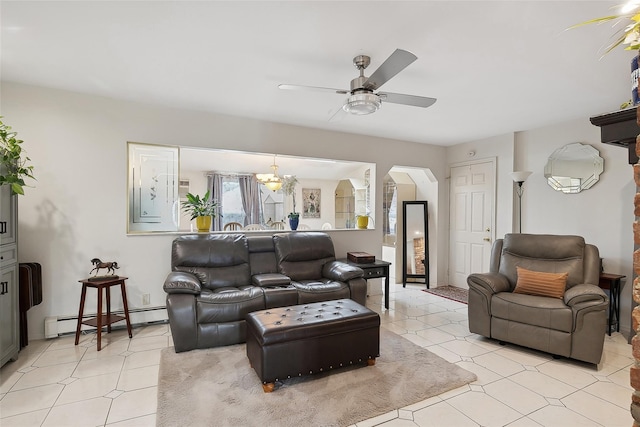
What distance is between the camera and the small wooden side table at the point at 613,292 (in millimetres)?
3500

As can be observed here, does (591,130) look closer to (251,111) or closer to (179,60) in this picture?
(251,111)

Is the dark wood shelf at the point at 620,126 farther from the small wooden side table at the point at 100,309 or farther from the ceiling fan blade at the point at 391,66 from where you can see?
the small wooden side table at the point at 100,309

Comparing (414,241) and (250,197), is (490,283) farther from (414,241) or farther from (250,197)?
(250,197)

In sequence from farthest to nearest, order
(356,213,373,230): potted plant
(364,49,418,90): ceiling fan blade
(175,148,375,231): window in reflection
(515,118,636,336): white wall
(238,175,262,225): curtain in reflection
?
(238,175,262,225): curtain in reflection < (175,148,375,231): window in reflection < (356,213,373,230): potted plant < (515,118,636,336): white wall < (364,49,418,90): ceiling fan blade

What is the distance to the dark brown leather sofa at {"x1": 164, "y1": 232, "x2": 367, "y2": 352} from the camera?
9.89 feet

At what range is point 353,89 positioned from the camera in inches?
98.7

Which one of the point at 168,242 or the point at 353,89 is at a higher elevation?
the point at 353,89

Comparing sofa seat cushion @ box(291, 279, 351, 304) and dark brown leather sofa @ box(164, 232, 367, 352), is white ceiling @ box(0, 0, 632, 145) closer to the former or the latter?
dark brown leather sofa @ box(164, 232, 367, 352)

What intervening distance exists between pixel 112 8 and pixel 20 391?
2.74 m

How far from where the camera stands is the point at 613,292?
3.60 m

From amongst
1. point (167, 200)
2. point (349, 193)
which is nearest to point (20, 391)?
point (167, 200)

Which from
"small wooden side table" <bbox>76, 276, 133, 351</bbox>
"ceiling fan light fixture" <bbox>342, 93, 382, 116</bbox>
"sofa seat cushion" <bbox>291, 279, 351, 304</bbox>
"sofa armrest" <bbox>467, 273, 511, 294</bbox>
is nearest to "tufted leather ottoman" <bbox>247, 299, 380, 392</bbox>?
"sofa seat cushion" <bbox>291, 279, 351, 304</bbox>

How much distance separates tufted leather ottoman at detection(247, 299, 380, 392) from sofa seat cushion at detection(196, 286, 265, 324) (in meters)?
0.53

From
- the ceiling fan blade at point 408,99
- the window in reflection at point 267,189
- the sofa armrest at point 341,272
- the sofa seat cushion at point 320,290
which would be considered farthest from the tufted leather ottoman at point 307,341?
the window in reflection at point 267,189
